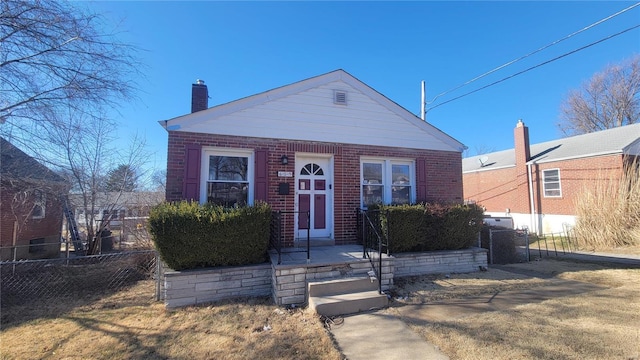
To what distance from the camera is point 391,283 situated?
539cm

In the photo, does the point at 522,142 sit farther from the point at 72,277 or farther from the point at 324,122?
the point at 72,277

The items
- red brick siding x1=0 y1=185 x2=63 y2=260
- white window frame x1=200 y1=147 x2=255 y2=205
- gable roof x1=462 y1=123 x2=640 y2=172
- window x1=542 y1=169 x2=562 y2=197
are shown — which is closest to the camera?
white window frame x1=200 y1=147 x2=255 y2=205

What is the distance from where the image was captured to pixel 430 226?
22.0 ft

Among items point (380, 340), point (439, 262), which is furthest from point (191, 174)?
point (439, 262)

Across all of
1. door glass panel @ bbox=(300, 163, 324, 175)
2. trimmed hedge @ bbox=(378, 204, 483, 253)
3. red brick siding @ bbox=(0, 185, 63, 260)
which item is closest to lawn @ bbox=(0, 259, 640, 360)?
trimmed hedge @ bbox=(378, 204, 483, 253)

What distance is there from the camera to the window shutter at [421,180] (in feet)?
26.6

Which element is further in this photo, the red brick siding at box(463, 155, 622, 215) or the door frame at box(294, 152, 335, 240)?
the red brick siding at box(463, 155, 622, 215)

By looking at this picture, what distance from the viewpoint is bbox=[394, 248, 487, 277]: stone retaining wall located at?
6270 mm

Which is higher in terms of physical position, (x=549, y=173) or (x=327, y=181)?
(x=549, y=173)

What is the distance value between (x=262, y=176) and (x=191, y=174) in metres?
1.56

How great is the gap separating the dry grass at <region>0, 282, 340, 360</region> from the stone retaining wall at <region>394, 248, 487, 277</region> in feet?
9.27

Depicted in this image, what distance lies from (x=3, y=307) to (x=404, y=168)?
9.21 m

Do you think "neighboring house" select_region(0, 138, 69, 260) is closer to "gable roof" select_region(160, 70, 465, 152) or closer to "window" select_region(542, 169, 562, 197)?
"gable roof" select_region(160, 70, 465, 152)

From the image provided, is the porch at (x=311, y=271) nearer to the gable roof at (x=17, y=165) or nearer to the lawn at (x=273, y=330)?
the lawn at (x=273, y=330)
